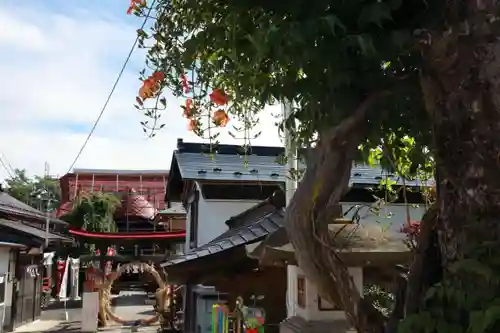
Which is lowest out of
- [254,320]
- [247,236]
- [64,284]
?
[64,284]

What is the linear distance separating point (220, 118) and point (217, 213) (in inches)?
380

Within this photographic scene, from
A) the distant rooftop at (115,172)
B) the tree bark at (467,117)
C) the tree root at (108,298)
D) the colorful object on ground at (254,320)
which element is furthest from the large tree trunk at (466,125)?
the distant rooftop at (115,172)

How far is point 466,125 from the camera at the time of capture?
7.18 feet

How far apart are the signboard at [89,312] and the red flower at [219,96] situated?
1635 cm

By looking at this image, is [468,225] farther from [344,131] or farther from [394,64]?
[394,64]

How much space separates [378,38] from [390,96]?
35 centimetres

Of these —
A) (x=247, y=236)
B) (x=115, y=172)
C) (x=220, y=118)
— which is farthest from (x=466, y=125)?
(x=115, y=172)

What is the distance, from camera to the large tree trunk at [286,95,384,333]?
2.42m

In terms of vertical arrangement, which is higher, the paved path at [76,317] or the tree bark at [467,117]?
the tree bark at [467,117]

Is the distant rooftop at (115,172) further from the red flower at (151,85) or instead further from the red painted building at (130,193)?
the red flower at (151,85)

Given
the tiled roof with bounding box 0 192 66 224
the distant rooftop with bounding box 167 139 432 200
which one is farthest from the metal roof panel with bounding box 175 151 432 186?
the tiled roof with bounding box 0 192 66 224

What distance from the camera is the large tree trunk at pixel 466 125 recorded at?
2.10m

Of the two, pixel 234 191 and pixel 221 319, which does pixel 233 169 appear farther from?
pixel 221 319

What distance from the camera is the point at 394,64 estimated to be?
246cm
